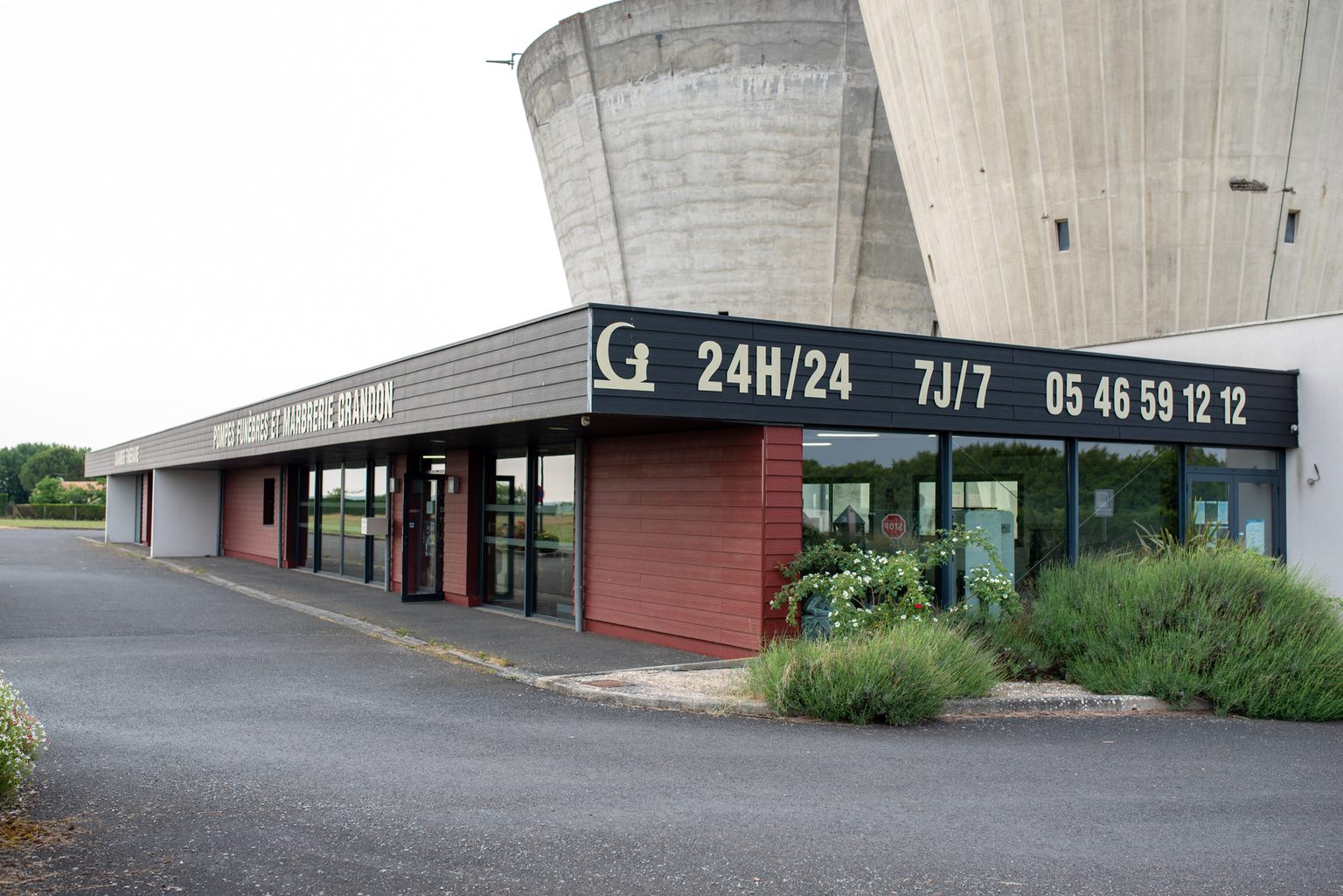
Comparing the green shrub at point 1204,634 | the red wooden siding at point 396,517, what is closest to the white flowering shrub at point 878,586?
the green shrub at point 1204,634

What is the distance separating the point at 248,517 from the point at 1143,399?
24705mm

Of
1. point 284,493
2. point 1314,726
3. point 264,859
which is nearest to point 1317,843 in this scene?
point 1314,726

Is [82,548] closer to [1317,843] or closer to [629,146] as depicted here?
[629,146]

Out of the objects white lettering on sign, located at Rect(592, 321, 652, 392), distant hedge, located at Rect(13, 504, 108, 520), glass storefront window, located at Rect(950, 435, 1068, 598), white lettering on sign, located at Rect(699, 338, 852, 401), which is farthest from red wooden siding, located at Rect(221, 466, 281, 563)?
distant hedge, located at Rect(13, 504, 108, 520)

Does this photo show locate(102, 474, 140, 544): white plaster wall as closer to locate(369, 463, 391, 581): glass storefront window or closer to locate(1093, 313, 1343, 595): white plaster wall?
locate(369, 463, 391, 581): glass storefront window

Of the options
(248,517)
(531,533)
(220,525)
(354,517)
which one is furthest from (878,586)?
(220,525)

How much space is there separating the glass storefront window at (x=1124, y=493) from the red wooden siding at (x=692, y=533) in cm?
461

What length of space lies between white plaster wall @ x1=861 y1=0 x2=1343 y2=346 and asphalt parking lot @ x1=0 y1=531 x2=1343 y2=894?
14086 mm

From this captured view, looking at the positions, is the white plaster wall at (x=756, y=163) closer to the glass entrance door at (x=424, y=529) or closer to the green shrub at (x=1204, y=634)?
the glass entrance door at (x=424, y=529)

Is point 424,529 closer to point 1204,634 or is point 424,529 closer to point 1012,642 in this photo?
point 1012,642

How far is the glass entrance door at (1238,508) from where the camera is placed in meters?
15.4

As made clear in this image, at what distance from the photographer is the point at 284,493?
27.4m

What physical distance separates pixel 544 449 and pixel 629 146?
26.0 meters

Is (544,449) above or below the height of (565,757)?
above
